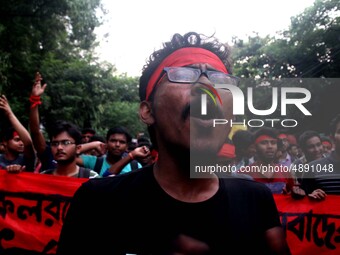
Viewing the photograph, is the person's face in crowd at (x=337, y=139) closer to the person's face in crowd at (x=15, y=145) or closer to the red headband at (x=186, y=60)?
the red headband at (x=186, y=60)

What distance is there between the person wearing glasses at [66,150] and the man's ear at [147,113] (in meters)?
2.64

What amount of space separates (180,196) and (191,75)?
14.4 inches

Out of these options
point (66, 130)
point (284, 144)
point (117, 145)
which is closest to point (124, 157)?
point (117, 145)

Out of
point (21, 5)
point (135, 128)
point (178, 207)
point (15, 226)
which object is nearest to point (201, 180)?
point (178, 207)

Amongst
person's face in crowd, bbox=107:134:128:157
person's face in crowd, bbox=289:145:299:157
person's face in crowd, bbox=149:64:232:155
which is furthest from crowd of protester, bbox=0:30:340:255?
person's face in crowd, bbox=289:145:299:157

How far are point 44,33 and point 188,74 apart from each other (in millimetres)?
14423

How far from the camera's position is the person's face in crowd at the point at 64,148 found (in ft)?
13.3

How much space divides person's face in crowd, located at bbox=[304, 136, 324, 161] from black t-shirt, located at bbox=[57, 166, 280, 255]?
13.4 ft

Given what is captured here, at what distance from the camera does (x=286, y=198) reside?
358 cm

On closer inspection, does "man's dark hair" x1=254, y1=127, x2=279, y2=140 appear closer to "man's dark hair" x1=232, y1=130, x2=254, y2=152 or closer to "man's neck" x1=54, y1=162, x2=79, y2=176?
"man's dark hair" x1=232, y1=130, x2=254, y2=152

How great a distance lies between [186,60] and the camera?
144cm

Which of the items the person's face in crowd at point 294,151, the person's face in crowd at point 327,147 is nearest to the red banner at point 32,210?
the person's face in crowd at point 327,147

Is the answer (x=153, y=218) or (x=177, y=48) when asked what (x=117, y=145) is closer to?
(x=177, y=48)

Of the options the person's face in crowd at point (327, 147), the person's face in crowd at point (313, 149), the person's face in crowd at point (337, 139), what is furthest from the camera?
the person's face in crowd at point (327, 147)
